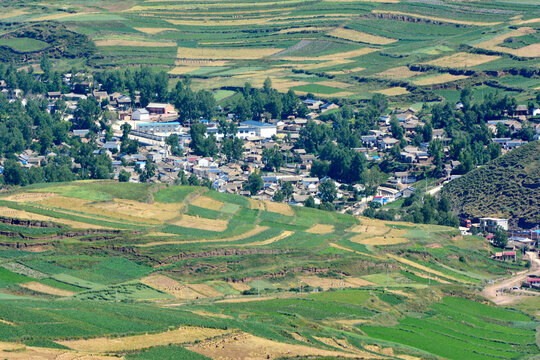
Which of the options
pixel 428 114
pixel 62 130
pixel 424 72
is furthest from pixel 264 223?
pixel 424 72

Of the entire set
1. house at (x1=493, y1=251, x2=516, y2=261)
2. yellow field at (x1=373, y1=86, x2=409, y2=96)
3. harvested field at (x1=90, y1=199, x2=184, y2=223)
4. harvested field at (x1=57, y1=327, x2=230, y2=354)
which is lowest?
house at (x1=493, y1=251, x2=516, y2=261)

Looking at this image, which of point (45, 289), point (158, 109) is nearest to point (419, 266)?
point (45, 289)

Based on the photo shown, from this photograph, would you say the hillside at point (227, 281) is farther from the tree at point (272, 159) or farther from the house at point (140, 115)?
the house at point (140, 115)

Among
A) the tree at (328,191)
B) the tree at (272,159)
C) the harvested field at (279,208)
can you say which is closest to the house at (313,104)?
the tree at (272,159)

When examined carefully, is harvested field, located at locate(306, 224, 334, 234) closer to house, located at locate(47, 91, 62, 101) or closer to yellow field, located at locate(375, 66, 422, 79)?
house, located at locate(47, 91, 62, 101)

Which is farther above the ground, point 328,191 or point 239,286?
point 239,286

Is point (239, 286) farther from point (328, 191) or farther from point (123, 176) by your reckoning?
point (328, 191)

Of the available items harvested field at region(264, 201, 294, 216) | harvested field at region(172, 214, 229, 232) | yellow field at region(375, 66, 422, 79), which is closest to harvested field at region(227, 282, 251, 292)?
harvested field at region(172, 214, 229, 232)

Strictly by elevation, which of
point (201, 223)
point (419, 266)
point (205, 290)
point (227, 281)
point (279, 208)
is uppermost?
point (201, 223)
